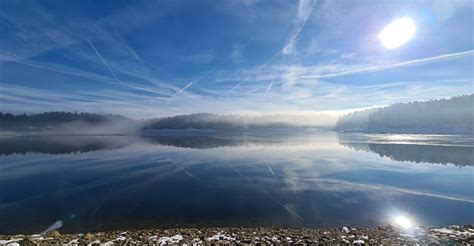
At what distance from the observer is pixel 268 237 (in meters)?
10.1

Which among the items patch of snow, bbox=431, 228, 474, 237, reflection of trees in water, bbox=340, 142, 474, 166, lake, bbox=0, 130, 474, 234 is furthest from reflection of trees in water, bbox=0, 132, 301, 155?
patch of snow, bbox=431, 228, 474, 237

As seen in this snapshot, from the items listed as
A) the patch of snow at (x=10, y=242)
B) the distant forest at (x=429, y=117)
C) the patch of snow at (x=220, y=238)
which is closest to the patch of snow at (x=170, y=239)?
the patch of snow at (x=220, y=238)

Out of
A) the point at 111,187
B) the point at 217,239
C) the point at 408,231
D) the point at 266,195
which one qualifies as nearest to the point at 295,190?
the point at 266,195

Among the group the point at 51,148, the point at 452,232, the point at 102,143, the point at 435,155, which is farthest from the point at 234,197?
the point at 102,143

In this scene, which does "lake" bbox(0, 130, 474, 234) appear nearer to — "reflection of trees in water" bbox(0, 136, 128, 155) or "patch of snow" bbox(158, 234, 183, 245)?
"patch of snow" bbox(158, 234, 183, 245)

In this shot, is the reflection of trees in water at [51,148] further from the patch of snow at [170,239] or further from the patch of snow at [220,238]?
the patch of snow at [220,238]

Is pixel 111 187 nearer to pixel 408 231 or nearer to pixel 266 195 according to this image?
pixel 266 195

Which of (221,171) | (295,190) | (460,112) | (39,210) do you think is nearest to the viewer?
(39,210)

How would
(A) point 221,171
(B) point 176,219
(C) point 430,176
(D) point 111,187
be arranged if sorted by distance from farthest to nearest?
1. (A) point 221,171
2. (C) point 430,176
3. (D) point 111,187
4. (B) point 176,219

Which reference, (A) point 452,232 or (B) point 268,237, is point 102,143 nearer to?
(B) point 268,237

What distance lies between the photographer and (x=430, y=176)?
79.9 ft

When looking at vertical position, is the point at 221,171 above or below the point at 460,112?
below

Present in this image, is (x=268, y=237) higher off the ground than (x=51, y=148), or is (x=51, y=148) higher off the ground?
(x=268, y=237)

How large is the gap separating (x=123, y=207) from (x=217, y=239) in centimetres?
861
